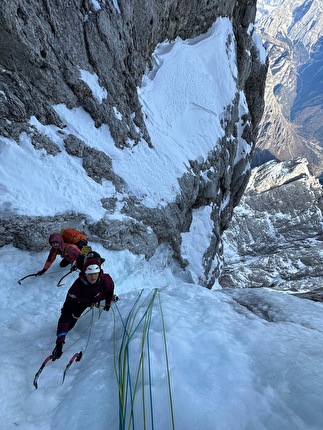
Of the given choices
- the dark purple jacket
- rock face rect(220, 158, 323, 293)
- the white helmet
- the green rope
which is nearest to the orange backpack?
the dark purple jacket

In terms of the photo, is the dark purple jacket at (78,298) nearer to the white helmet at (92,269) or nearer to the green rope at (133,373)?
the white helmet at (92,269)

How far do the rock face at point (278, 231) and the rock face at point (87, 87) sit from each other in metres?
51.9

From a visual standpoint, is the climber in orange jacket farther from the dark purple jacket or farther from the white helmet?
the white helmet

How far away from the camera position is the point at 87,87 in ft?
38.8

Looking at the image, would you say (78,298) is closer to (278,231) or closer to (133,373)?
(133,373)

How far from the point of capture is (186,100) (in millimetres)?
19531

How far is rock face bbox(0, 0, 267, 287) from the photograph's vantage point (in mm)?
8875

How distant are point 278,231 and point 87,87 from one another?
107m

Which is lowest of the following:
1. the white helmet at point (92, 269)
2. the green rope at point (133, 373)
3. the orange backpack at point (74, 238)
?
the green rope at point (133, 373)

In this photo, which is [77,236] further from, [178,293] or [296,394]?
[296,394]

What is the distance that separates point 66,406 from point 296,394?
325 centimetres

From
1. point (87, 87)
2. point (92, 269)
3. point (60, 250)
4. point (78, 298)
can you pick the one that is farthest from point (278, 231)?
point (92, 269)

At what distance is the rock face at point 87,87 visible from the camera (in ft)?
29.1

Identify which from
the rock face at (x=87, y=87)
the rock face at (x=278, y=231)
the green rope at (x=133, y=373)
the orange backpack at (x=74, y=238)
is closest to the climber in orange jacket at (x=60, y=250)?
the orange backpack at (x=74, y=238)
